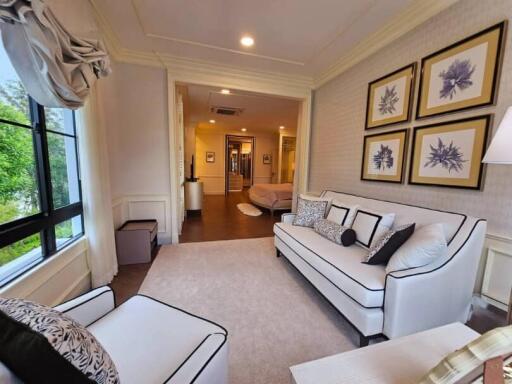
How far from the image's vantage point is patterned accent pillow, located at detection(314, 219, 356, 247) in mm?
2117

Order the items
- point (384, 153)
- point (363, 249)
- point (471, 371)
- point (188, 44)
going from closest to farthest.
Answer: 1. point (471, 371)
2. point (363, 249)
3. point (384, 153)
4. point (188, 44)

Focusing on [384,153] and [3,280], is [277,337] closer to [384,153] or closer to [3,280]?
[3,280]

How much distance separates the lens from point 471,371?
542 millimetres

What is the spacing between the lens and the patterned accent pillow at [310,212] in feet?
8.97

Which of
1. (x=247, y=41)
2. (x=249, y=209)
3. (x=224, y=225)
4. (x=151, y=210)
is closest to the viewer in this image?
(x=247, y=41)

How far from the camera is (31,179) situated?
1.52 metres

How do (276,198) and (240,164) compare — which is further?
(240,164)

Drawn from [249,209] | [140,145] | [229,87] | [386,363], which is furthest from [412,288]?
[249,209]

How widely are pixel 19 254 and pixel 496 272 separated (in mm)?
3300

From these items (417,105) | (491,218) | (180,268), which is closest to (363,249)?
(491,218)

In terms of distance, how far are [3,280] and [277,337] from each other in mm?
1712

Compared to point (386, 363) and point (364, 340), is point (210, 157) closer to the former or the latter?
point (364, 340)

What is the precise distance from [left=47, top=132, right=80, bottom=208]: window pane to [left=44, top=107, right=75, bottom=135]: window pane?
0.06 metres

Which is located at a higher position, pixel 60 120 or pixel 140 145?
pixel 60 120
